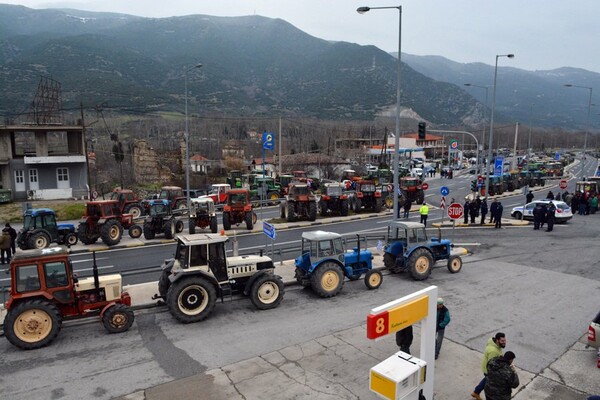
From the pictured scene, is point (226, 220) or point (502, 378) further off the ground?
point (502, 378)

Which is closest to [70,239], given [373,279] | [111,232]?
[111,232]

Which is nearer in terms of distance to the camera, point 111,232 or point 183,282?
point 183,282

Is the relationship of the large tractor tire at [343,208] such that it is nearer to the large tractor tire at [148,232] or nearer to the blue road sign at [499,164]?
the large tractor tire at [148,232]

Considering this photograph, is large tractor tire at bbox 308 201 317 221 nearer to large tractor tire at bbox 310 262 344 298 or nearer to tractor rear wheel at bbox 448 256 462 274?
tractor rear wheel at bbox 448 256 462 274

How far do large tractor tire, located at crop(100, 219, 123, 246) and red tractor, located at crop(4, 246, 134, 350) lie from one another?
34.9ft

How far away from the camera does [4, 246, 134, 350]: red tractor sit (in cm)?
928

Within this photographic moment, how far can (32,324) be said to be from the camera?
9367mm

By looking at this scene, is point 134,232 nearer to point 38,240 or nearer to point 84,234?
point 84,234

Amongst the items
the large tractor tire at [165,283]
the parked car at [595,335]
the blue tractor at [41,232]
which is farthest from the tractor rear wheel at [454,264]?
the blue tractor at [41,232]

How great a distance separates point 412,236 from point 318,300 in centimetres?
404

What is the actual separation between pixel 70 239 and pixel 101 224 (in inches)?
66.9

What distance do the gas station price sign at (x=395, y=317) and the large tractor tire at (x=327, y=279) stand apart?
5.85 meters

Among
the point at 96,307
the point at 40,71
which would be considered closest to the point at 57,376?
the point at 96,307

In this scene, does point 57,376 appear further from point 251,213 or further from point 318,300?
point 251,213
